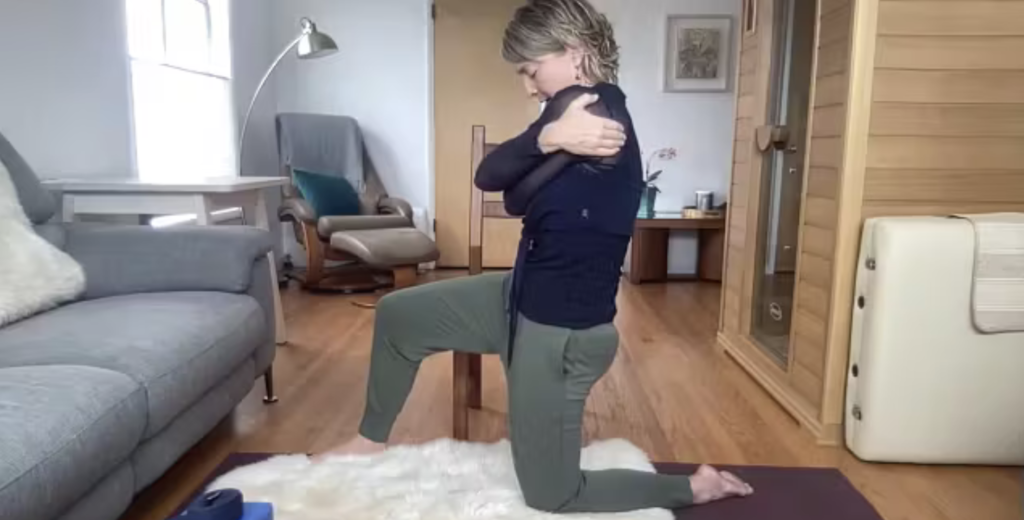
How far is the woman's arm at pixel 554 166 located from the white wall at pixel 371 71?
3732 millimetres

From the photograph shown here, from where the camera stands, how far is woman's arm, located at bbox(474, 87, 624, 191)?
1.34 metres

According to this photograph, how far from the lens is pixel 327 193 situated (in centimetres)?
440

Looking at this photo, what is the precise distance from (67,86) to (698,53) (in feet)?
11.8

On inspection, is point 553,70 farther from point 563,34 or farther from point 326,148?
point 326,148

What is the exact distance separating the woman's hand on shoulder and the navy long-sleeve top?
0.06 ft

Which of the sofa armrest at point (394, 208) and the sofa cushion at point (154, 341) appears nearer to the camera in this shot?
the sofa cushion at point (154, 341)

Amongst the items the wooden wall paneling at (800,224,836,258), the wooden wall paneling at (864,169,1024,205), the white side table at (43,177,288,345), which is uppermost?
the wooden wall paneling at (864,169,1024,205)

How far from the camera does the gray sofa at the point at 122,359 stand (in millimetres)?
1178

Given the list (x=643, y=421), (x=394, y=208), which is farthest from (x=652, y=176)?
(x=643, y=421)

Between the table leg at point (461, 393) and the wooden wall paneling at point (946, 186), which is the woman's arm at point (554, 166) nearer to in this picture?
the table leg at point (461, 393)

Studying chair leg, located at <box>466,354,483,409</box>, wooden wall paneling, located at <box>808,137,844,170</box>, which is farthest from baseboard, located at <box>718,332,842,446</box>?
chair leg, located at <box>466,354,483,409</box>

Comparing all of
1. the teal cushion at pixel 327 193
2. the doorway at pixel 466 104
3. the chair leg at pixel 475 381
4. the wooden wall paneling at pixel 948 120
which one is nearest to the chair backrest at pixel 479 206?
the chair leg at pixel 475 381

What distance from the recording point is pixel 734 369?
2.90 m

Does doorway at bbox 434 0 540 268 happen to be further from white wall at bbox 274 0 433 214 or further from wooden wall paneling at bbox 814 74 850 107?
wooden wall paneling at bbox 814 74 850 107
